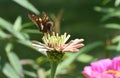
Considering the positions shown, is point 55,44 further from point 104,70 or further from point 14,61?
point 14,61

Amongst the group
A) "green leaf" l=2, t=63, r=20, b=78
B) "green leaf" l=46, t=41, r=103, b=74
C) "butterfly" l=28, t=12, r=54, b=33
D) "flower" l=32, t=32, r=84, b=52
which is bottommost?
"flower" l=32, t=32, r=84, b=52

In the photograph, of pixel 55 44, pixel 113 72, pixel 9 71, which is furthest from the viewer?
pixel 9 71

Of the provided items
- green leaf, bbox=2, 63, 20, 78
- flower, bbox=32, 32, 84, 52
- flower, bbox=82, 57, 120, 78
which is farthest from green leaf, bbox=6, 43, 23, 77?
flower, bbox=32, 32, 84, 52

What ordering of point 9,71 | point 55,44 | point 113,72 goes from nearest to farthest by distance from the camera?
point 55,44
point 113,72
point 9,71

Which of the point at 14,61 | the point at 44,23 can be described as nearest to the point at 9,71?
the point at 14,61

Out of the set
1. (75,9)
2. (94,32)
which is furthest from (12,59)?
(75,9)

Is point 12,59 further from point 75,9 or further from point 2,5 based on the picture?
point 75,9

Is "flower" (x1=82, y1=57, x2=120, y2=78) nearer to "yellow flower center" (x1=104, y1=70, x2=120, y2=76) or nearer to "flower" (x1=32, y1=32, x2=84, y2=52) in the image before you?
"yellow flower center" (x1=104, y1=70, x2=120, y2=76)
